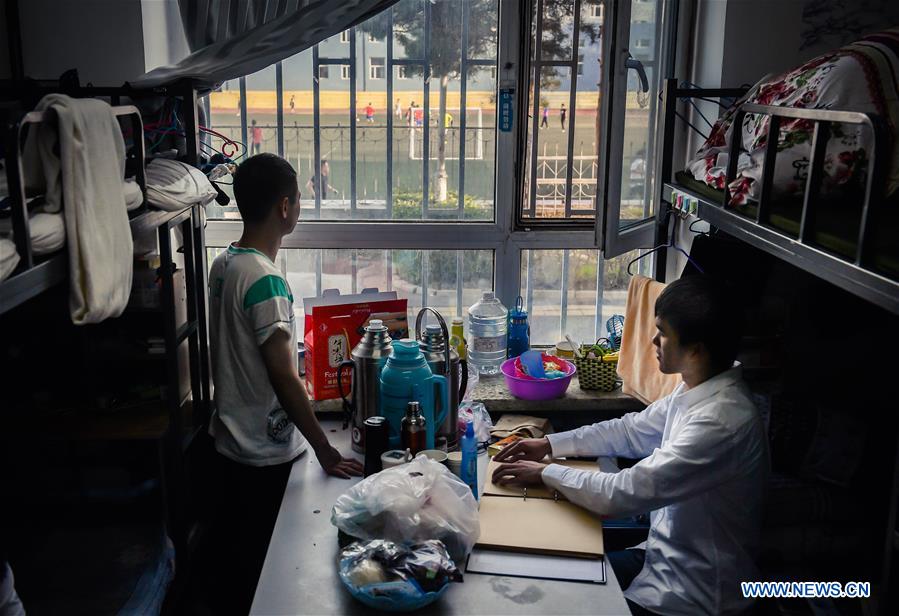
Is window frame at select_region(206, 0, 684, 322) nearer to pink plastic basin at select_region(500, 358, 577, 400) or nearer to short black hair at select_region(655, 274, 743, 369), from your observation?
pink plastic basin at select_region(500, 358, 577, 400)

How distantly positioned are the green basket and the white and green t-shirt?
1057 millimetres

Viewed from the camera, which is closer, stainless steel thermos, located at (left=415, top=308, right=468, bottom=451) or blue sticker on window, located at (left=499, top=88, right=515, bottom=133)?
stainless steel thermos, located at (left=415, top=308, right=468, bottom=451)

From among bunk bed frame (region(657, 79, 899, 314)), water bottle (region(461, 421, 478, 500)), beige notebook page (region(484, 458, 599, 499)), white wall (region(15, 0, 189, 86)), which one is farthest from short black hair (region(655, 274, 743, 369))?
white wall (region(15, 0, 189, 86))

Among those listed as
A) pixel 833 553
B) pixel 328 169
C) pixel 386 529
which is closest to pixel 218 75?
pixel 328 169

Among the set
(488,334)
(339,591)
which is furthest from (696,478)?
(488,334)

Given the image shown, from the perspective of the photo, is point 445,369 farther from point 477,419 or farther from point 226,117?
point 226,117

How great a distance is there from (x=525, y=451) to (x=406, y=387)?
14.5 inches

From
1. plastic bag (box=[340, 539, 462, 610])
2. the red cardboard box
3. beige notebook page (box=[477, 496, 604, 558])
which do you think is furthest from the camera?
the red cardboard box

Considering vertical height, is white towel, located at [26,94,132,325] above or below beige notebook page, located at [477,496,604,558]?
above

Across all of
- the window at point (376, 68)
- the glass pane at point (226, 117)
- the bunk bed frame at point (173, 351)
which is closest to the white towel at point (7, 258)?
the bunk bed frame at point (173, 351)

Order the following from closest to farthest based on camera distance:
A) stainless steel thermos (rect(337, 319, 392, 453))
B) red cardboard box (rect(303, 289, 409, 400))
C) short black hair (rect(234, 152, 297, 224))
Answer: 1. stainless steel thermos (rect(337, 319, 392, 453))
2. short black hair (rect(234, 152, 297, 224))
3. red cardboard box (rect(303, 289, 409, 400))

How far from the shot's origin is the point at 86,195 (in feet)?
5.63

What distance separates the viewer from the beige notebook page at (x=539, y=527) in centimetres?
182

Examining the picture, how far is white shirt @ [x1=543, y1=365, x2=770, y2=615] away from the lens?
6.40ft
